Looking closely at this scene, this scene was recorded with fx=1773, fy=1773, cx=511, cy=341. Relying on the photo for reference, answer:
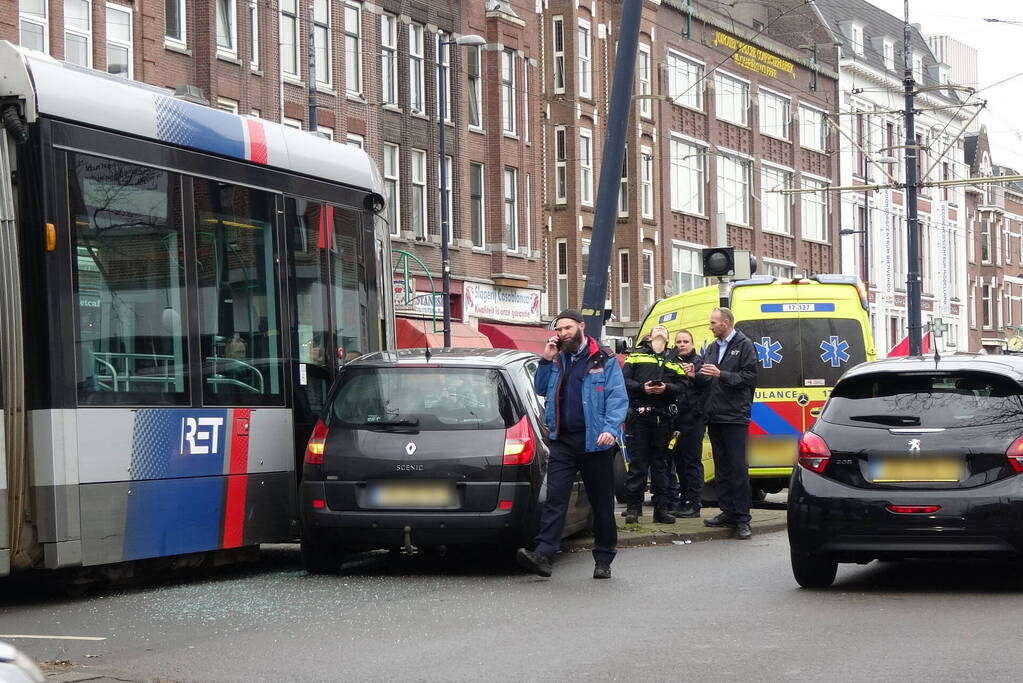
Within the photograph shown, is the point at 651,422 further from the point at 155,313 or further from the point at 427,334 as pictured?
the point at 427,334

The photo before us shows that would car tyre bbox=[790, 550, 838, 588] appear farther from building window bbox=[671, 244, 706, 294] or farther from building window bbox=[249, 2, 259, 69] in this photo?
building window bbox=[671, 244, 706, 294]

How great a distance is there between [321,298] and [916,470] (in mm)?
4907

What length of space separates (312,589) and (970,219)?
264 ft

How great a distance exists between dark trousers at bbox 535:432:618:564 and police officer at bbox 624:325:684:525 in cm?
379

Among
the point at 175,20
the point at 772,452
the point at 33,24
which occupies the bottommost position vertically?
the point at 772,452

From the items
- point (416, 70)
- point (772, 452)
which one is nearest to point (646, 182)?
point (416, 70)

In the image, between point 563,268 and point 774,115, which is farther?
point 774,115

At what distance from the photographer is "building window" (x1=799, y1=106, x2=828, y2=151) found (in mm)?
69562

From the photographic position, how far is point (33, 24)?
3091cm

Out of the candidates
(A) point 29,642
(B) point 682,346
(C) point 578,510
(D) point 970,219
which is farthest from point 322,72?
(D) point 970,219

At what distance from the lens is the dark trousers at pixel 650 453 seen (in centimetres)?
1581

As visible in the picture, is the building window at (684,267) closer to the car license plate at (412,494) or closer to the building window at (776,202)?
the building window at (776,202)

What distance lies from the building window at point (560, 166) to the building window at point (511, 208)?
581 centimetres

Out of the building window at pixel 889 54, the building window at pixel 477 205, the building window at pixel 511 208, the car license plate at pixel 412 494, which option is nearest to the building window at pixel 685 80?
the building window at pixel 511 208
